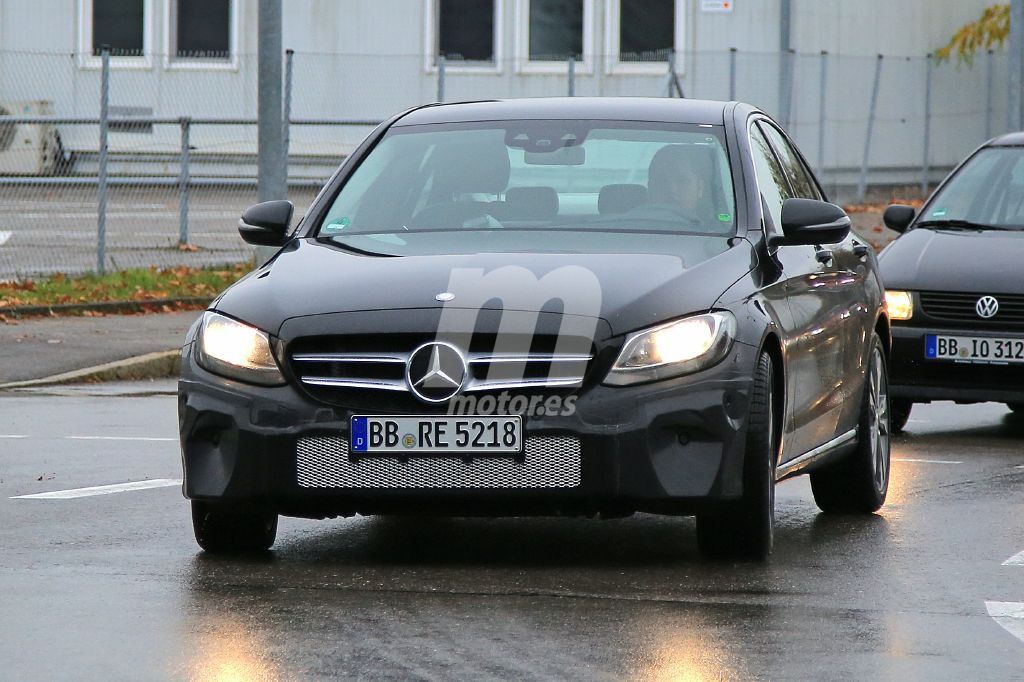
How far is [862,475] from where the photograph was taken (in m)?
8.73

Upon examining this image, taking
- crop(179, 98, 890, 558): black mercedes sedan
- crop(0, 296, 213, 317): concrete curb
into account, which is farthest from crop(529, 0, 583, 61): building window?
crop(179, 98, 890, 558): black mercedes sedan

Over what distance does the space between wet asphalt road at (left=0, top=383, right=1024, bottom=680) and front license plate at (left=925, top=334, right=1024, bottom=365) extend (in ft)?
6.84

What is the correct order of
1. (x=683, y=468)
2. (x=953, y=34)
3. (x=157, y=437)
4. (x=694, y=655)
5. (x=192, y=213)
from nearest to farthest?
(x=694, y=655) → (x=683, y=468) → (x=157, y=437) → (x=192, y=213) → (x=953, y=34)

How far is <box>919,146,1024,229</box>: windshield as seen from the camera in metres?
12.6

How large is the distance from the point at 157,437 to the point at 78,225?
10498mm

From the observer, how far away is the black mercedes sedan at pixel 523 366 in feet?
22.1

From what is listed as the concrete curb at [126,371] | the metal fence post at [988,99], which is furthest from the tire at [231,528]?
the metal fence post at [988,99]

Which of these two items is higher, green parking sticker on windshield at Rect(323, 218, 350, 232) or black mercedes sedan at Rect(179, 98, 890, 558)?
green parking sticker on windshield at Rect(323, 218, 350, 232)

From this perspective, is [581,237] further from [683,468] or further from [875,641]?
[875,641]

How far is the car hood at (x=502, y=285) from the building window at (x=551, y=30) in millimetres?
25524

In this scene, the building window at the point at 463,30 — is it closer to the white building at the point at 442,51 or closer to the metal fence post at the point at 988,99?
the white building at the point at 442,51

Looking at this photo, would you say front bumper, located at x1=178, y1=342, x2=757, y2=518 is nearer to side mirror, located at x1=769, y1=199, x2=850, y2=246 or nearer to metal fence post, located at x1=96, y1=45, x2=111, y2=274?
side mirror, located at x1=769, y1=199, x2=850, y2=246

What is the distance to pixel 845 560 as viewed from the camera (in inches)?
294

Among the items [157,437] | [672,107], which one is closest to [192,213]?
[157,437]
